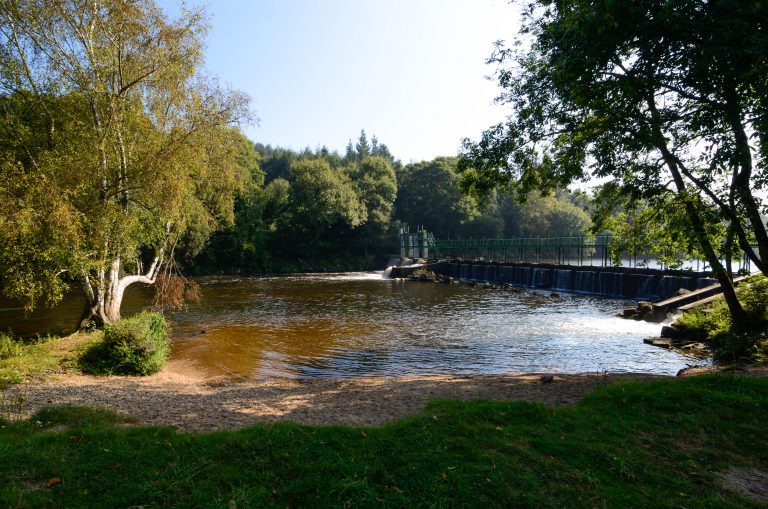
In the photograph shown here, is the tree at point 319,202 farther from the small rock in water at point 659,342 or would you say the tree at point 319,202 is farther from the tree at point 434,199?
the small rock in water at point 659,342

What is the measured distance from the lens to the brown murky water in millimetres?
15906

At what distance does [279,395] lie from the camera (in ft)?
34.6

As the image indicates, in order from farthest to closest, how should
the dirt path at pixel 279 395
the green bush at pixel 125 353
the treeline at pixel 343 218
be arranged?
1. the treeline at pixel 343 218
2. the green bush at pixel 125 353
3. the dirt path at pixel 279 395

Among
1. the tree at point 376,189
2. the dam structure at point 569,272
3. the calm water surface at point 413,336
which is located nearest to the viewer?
the calm water surface at point 413,336

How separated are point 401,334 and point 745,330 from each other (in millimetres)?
12906

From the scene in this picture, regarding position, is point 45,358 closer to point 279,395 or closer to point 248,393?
point 248,393

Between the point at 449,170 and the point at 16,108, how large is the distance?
2816 inches

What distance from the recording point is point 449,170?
271ft

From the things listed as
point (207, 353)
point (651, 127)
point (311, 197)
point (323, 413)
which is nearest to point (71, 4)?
point (207, 353)

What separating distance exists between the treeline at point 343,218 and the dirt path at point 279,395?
147 ft

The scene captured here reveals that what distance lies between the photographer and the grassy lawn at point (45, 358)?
1163 centimetres

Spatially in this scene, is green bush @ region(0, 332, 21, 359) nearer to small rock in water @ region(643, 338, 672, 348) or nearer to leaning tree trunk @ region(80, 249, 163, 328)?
leaning tree trunk @ region(80, 249, 163, 328)

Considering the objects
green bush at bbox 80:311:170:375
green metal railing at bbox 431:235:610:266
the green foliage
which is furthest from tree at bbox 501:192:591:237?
green bush at bbox 80:311:170:375

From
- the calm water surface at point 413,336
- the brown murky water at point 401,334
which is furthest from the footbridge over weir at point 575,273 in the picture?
the calm water surface at point 413,336
